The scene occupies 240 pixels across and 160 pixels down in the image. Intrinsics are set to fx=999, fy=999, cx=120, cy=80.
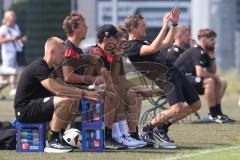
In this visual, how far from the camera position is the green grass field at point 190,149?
1246 centimetres

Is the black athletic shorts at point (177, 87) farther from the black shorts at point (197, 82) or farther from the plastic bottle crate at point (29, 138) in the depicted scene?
the black shorts at point (197, 82)

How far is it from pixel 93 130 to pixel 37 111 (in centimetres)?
81

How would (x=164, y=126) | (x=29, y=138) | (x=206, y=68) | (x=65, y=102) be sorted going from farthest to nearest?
1. (x=206, y=68)
2. (x=164, y=126)
3. (x=29, y=138)
4. (x=65, y=102)

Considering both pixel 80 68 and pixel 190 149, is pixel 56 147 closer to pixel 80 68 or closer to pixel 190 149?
pixel 80 68

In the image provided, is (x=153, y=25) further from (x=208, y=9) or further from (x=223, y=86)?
(x=223, y=86)

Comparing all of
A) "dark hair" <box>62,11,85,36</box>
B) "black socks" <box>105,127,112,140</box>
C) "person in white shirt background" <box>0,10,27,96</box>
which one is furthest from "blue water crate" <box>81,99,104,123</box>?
"person in white shirt background" <box>0,10,27,96</box>

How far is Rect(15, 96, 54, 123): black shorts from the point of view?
42.5ft

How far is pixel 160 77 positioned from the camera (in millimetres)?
14305

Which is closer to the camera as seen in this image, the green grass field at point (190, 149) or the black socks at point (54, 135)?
the green grass field at point (190, 149)

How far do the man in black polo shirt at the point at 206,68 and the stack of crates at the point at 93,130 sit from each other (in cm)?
458

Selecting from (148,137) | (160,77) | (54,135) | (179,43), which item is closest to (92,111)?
(54,135)

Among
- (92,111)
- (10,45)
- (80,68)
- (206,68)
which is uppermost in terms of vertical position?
(80,68)

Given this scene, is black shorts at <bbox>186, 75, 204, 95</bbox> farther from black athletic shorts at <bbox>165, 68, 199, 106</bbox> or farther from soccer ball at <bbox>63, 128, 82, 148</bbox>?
soccer ball at <bbox>63, 128, 82, 148</bbox>

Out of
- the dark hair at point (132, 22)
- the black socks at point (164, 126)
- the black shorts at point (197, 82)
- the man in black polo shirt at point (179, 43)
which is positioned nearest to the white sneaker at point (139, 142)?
the black socks at point (164, 126)
